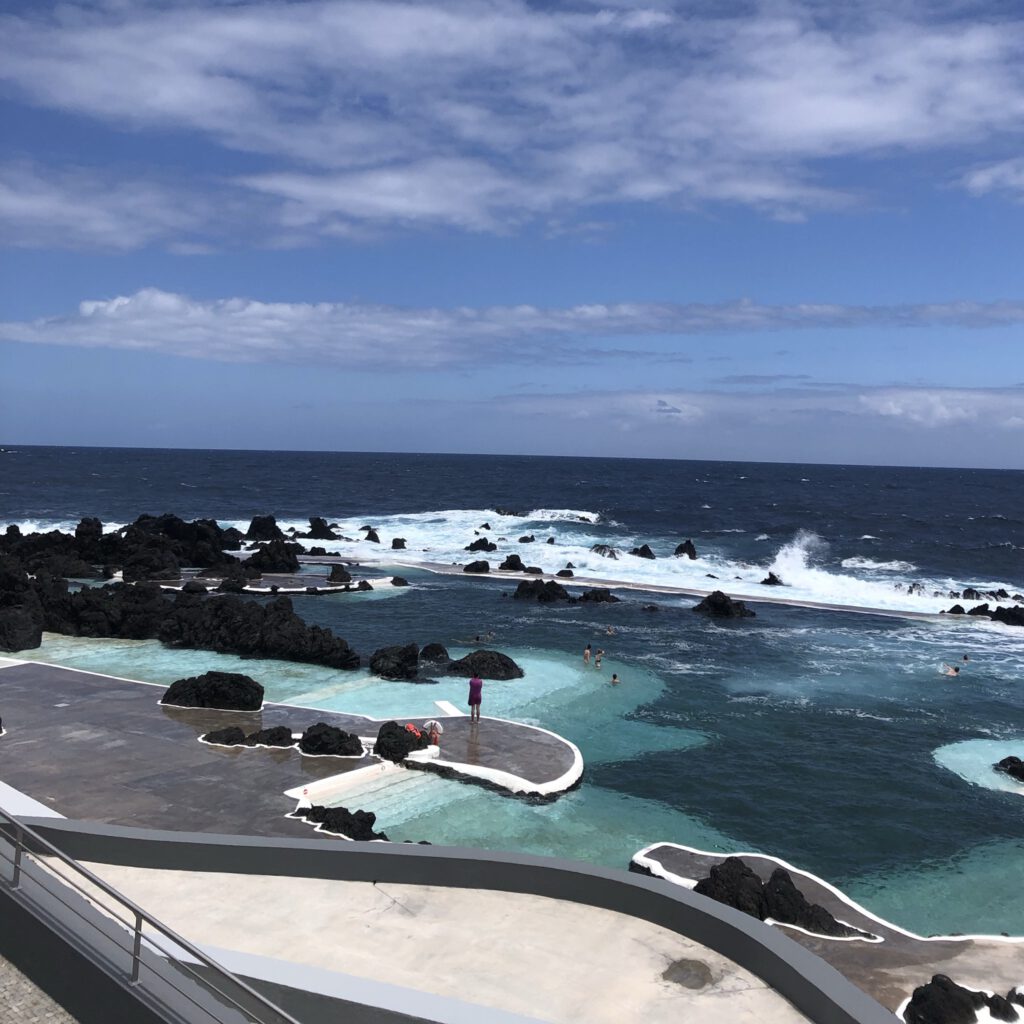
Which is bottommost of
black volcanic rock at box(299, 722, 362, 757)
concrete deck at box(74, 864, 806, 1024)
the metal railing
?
black volcanic rock at box(299, 722, 362, 757)

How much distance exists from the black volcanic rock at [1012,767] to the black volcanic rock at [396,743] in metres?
12.7


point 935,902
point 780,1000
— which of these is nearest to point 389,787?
point 935,902

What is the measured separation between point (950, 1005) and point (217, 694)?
15.9 meters

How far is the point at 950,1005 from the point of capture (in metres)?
10.9

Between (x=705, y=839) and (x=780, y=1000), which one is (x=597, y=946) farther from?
(x=705, y=839)

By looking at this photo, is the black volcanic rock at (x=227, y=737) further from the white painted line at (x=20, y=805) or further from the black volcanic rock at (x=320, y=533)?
the black volcanic rock at (x=320, y=533)

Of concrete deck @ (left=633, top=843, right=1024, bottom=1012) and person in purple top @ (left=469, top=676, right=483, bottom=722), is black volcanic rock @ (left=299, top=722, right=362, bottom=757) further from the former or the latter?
concrete deck @ (left=633, top=843, right=1024, bottom=1012)

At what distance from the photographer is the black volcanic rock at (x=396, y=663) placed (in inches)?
1058

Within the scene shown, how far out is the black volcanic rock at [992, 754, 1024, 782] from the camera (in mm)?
20703

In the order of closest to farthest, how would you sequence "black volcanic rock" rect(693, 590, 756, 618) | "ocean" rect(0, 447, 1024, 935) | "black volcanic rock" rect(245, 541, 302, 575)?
"ocean" rect(0, 447, 1024, 935), "black volcanic rock" rect(693, 590, 756, 618), "black volcanic rock" rect(245, 541, 302, 575)

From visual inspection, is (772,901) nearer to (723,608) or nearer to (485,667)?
(485,667)

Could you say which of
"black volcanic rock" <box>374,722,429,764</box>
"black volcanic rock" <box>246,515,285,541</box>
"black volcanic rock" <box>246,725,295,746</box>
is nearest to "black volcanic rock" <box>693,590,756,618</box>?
"black volcanic rock" <box>374,722,429,764</box>

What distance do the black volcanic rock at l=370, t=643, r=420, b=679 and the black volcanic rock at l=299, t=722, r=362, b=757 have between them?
7688 millimetres

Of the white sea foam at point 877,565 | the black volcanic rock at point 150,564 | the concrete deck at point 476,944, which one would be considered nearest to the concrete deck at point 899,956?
the concrete deck at point 476,944
